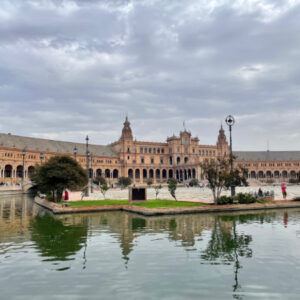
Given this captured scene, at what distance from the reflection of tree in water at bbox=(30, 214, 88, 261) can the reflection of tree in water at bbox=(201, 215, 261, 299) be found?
6.28m

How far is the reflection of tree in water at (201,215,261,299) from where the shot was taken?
12759 mm

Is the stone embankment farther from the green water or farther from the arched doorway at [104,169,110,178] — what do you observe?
the arched doorway at [104,169,110,178]

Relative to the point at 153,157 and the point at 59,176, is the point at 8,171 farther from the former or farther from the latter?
the point at 59,176

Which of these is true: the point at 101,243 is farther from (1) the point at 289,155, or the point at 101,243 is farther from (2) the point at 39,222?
(1) the point at 289,155

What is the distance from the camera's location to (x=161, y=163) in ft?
438

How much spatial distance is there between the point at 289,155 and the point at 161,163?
63088 millimetres

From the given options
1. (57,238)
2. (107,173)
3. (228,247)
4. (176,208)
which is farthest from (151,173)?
(228,247)

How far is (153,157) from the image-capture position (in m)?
133

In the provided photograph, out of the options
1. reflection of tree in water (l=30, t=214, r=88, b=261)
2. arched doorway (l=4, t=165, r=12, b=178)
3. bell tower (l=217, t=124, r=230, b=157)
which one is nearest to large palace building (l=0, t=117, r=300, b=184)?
bell tower (l=217, t=124, r=230, b=157)

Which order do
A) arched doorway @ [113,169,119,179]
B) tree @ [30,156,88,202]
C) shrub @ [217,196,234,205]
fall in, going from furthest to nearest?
arched doorway @ [113,169,119,179] → tree @ [30,156,88,202] → shrub @ [217,196,234,205]

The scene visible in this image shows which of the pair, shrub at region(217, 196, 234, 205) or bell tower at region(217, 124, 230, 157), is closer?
shrub at region(217, 196, 234, 205)

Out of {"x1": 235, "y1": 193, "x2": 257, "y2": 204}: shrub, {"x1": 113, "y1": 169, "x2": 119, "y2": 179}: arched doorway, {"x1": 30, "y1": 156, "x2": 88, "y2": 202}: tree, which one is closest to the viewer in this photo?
{"x1": 235, "y1": 193, "x2": 257, "y2": 204}: shrub

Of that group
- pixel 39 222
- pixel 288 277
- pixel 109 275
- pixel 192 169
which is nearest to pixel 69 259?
pixel 109 275

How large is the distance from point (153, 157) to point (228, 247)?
388ft
